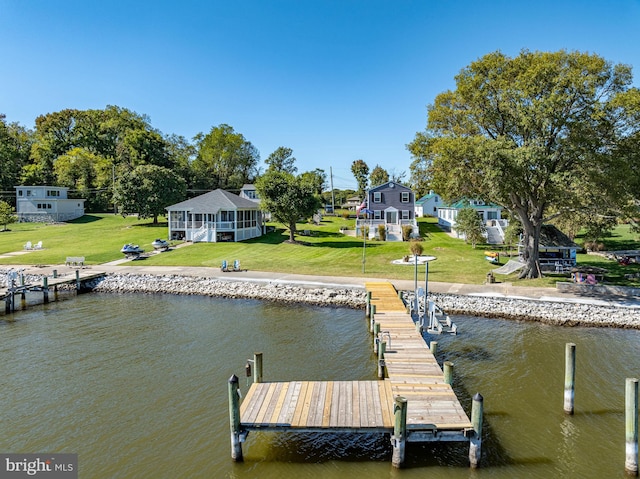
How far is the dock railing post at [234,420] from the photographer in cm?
1034

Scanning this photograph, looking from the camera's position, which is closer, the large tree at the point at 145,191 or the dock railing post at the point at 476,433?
the dock railing post at the point at 476,433

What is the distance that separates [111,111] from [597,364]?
8943cm

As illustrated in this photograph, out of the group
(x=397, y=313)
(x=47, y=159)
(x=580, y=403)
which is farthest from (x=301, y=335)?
(x=47, y=159)

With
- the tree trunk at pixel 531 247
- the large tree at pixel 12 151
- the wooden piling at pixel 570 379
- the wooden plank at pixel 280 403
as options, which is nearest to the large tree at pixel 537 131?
the tree trunk at pixel 531 247

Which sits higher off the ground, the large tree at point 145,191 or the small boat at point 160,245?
the large tree at point 145,191

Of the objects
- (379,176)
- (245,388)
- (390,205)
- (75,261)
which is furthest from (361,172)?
(245,388)

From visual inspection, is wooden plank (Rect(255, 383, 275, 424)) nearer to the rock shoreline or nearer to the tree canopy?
the rock shoreline

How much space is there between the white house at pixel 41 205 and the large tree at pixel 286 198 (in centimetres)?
3514

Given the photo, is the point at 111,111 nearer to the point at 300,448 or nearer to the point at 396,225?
the point at 396,225

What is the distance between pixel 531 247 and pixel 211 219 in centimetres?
3079

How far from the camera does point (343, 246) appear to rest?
4325 centimetres

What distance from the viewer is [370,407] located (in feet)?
36.7

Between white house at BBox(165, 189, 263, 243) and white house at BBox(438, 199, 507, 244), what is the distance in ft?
69.1

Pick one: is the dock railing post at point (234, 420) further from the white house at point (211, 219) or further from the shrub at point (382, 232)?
the shrub at point (382, 232)
